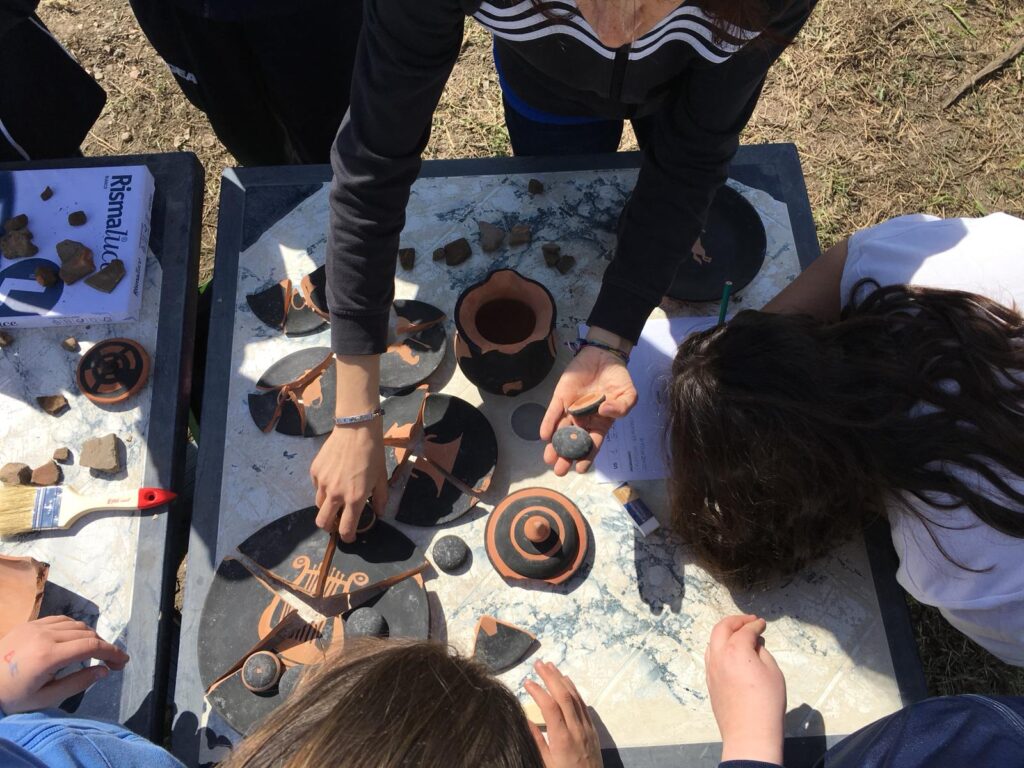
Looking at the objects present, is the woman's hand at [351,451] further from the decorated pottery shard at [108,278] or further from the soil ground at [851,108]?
the soil ground at [851,108]

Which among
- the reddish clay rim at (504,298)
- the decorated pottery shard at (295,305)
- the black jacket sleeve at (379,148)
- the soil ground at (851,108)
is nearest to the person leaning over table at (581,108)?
the black jacket sleeve at (379,148)

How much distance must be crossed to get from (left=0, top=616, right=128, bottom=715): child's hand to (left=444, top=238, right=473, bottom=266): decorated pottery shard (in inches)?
40.6

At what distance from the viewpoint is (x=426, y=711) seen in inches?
33.5

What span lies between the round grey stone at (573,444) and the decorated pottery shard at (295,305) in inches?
25.1

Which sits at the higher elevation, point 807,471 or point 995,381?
point 995,381

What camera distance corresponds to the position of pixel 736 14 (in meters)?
0.95

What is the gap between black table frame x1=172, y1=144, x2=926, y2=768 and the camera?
1.29m

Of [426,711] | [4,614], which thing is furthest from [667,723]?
[4,614]

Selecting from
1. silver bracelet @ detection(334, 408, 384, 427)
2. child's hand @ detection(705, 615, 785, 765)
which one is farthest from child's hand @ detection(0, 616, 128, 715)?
child's hand @ detection(705, 615, 785, 765)

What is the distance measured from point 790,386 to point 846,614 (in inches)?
20.1

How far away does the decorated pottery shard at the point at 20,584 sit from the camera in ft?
4.40

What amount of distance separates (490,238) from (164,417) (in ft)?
2.71

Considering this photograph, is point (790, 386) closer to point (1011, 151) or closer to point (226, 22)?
point (226, 22)

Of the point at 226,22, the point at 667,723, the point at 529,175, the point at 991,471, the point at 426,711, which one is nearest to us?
the point at 426,711
